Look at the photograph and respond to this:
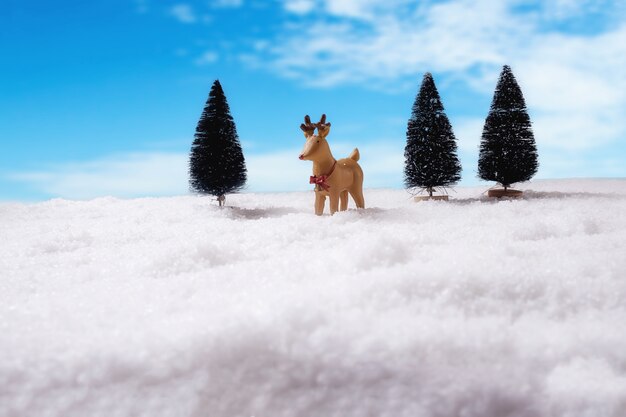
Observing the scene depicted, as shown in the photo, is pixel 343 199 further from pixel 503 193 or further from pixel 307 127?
pixel 503 193

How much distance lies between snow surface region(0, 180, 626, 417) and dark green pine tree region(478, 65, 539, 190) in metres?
6.95

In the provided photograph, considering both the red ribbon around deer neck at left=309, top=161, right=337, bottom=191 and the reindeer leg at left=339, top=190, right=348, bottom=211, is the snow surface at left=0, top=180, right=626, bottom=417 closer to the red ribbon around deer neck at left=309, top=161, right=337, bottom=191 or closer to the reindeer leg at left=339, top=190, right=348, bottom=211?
the red ribbon around deer neck at left=309, top=161, right=337, bottom=191

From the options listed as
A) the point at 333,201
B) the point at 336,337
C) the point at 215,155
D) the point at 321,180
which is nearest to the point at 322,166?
the point at 321,180

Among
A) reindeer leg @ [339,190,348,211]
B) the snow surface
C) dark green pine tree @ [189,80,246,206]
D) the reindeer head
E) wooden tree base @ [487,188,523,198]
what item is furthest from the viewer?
wooden tree base @ [487,188,523,198]

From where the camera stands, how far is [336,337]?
4.90 ft

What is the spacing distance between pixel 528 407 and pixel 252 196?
962 cm

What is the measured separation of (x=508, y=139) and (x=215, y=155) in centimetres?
518

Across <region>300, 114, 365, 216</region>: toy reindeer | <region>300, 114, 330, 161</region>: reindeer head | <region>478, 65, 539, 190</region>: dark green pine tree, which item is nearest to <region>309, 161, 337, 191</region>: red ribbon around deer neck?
<region>300, 114, 365, 216</region>: toy reindeer

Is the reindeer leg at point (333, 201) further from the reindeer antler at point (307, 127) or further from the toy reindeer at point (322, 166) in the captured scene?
the reindeer antler at point (307, 127)

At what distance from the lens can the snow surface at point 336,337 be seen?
1.41 m

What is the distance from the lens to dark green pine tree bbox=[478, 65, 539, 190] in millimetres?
9000

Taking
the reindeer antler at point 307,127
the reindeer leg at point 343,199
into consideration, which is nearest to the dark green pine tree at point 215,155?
the reindeer leg at point 343,199

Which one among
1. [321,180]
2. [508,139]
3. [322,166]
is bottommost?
[321,180]

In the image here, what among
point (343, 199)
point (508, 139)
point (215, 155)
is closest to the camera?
point (343, 199)
